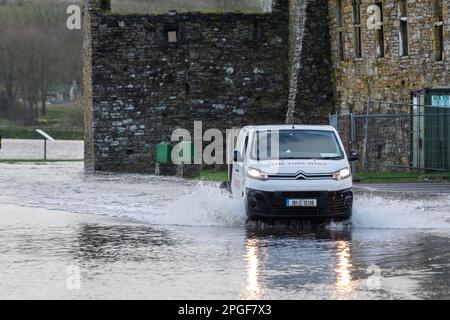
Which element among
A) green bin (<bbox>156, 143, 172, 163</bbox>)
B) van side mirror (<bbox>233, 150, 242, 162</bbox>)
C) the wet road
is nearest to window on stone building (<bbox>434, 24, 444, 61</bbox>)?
green bin (<bbox>156, 143, 172, 163</bbox>)

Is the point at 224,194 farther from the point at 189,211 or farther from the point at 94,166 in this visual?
the point at 94,166

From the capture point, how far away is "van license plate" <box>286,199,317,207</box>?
22.3 m

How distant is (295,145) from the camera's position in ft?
77.9

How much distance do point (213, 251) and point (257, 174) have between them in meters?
3.90

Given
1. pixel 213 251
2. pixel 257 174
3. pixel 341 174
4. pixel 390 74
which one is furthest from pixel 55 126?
pixel 213 251

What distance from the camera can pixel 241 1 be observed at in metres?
70.2

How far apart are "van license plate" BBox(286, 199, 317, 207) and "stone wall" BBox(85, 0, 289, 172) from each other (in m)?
26.8

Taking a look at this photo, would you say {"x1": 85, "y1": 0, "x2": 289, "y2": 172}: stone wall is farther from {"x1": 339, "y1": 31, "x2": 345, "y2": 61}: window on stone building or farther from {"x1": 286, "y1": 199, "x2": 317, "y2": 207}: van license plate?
{"x1": 286, "y1": 199, "x2": 317, "y2": 207}: van license plate

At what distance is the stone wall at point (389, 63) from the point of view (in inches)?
1553

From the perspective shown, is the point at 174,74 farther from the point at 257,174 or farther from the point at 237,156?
the point at 257,174

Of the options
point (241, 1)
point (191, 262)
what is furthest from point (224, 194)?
point (241, 1)

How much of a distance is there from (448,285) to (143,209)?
13.6m

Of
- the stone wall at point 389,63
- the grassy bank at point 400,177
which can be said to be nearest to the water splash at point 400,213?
the grassy bank at point 400,177
